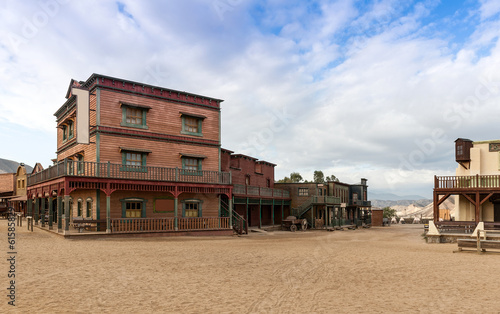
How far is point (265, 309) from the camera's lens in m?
8.10

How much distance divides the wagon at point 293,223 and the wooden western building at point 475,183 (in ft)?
44.7

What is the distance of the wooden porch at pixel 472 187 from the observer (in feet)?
83.9

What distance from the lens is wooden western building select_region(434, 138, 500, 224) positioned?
25875 millimetres

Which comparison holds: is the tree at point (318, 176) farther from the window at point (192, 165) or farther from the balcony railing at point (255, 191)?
the window at point (192, 165)

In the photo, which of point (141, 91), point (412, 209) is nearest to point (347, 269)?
point (141, 91)

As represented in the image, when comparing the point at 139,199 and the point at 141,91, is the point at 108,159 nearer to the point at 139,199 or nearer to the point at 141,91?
the point at 139,199

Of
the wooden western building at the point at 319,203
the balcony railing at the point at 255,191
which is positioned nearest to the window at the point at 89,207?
the balcony railing at the point at 255,191

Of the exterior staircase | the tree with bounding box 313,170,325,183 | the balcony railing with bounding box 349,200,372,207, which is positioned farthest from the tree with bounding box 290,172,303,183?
the exterior staircase

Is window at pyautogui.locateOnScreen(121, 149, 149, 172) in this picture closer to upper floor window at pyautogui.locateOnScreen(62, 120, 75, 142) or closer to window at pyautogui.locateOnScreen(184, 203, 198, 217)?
window at pyautogui.locateOnScreen(184, 203, 198, 217)

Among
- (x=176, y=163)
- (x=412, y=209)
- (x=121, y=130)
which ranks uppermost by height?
(x=121, y=130)

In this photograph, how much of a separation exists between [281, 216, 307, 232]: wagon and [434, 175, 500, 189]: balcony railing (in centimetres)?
1424

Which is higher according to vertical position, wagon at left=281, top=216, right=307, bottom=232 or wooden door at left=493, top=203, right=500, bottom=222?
wooden door at left=493, top=203, right=500, bottom=222

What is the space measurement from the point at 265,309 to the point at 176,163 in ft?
67.8

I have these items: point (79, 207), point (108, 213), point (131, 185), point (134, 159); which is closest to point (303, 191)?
point (134, 159)
